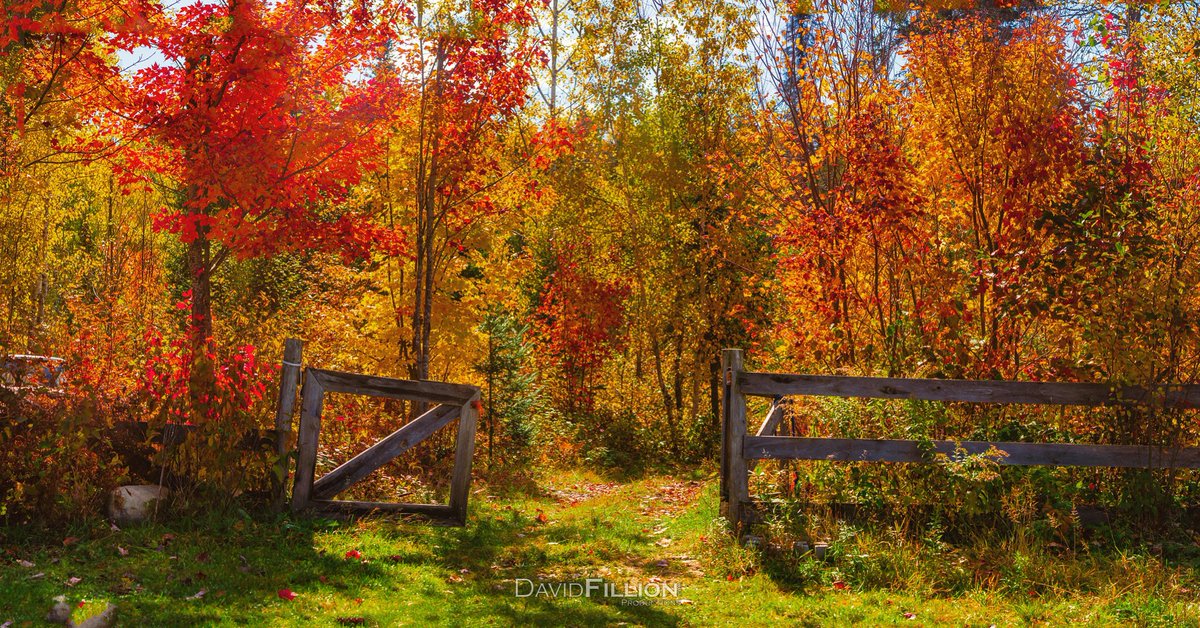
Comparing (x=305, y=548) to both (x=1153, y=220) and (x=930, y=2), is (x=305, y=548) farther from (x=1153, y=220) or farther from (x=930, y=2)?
(x=930, y=2)

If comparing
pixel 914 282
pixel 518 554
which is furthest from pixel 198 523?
pixel 914 282

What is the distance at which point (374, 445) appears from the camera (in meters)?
8.66

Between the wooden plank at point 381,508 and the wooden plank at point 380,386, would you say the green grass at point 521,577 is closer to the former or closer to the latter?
the wooden plank at point 381,508

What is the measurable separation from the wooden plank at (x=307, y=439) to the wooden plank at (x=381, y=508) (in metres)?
0.14

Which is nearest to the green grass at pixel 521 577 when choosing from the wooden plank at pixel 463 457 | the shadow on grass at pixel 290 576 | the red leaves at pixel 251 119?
the shadow on grass at pixel 290 576

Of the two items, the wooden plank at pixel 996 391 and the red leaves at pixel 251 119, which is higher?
the red leaves at pixel 251 119

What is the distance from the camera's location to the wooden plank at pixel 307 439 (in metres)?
8.28

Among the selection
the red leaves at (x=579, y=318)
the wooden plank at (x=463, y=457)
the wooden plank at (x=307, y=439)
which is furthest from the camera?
the red leaves at (x=579, y=318)

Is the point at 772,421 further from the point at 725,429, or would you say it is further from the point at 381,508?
the point at 381,508

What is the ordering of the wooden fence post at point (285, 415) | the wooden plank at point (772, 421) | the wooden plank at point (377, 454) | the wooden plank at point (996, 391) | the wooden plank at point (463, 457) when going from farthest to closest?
the wooden plank at point (463, 457), the wooden plank at point (772, 421), the wooden plank at point (377, 454), the wooden fence post at point (285, 415), the wooden plank at point (996, 391)

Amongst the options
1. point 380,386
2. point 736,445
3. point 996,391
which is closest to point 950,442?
point 996,391

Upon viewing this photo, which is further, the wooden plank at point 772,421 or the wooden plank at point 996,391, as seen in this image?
the wooden plank at point 772,421

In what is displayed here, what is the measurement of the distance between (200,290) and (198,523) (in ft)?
13.2

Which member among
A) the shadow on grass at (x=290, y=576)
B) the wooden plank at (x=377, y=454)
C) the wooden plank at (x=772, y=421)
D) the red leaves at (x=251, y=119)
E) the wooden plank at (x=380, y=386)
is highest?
the red leaves at (x=251, y=119)
